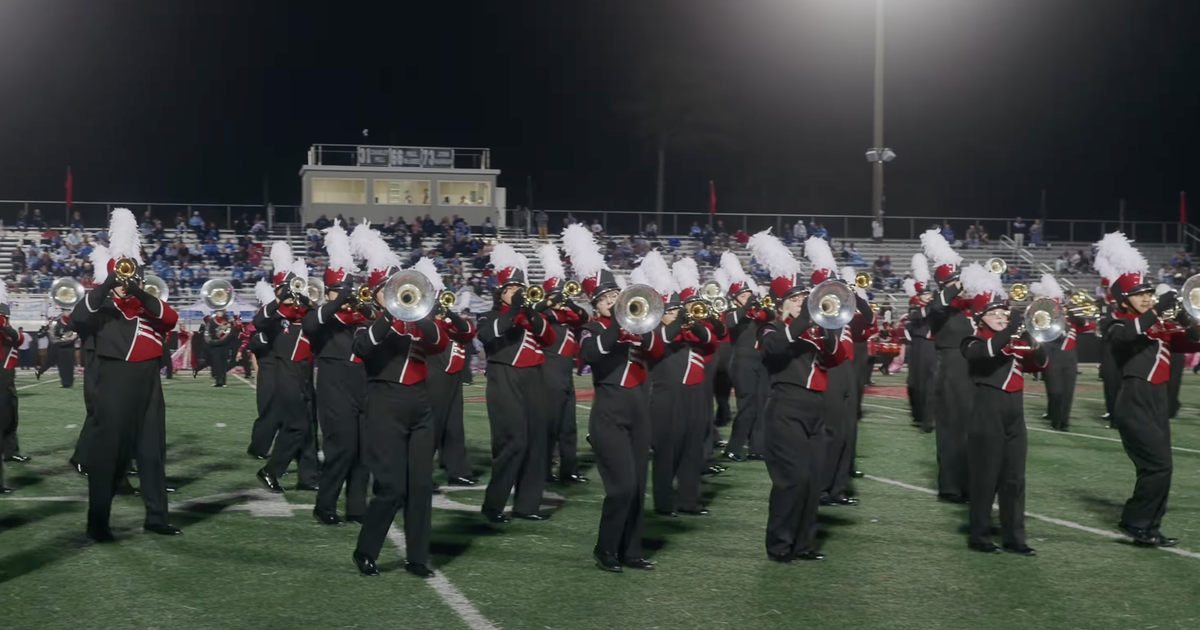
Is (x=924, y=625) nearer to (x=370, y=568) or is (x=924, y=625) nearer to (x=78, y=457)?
(x=370, y=568)

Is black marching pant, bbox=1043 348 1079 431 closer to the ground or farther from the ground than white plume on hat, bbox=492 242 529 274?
closer to the ground

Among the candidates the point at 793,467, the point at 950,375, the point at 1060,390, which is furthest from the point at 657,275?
the point at 1060,390

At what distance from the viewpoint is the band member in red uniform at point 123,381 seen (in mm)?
7988

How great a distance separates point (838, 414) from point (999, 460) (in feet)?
5.49

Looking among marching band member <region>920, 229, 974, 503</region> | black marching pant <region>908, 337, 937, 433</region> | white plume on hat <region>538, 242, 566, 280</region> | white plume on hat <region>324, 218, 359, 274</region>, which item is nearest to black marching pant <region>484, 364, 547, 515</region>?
white plume on hat <region>538, 242, 566, 280</region>

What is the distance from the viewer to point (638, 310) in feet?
24.8

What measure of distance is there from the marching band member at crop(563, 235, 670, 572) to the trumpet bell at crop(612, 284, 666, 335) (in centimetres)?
6

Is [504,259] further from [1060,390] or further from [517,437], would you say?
[1060,390]

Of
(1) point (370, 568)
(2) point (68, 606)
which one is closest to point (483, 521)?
(1) point (370, 568)

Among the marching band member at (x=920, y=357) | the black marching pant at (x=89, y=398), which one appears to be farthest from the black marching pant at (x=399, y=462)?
the marching band member at (x=920, y=357)

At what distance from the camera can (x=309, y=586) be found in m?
6.92

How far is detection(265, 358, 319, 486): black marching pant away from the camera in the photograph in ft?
33.9

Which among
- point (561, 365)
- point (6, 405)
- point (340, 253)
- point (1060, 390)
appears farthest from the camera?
point (1060, 390)

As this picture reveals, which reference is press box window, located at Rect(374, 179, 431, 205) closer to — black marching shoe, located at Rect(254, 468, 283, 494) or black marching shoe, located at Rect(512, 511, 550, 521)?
black marching shoe, located at Rect(254, 468, 283, 494)
